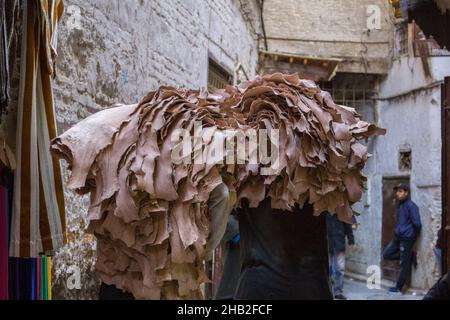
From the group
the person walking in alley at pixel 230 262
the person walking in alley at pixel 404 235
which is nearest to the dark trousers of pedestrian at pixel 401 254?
the person walking in alley at pixel 404 235

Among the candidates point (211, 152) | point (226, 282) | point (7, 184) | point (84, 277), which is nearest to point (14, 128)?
point (7, 184)

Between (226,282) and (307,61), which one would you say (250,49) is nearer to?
(307,61)

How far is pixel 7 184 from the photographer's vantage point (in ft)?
10.3

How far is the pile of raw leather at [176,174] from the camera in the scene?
2.75 m

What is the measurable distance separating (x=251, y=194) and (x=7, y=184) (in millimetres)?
1123

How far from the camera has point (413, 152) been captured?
37.2 ft

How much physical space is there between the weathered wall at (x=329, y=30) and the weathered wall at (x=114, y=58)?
5123 millimetres

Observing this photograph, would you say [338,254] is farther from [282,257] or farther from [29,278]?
[29,278]

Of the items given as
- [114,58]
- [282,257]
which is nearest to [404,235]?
[114,58]

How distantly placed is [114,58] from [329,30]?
904 cm

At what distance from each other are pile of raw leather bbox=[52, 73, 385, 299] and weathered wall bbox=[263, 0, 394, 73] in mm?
10126

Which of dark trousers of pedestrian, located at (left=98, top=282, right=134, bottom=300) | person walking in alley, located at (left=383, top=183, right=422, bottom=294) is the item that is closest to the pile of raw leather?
dark trousers of pedestrian, located at (left=98, top=282, right=134, bottom=300)

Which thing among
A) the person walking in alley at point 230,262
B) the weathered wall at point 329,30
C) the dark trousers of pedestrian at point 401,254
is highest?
the weathered wall at point 329,30

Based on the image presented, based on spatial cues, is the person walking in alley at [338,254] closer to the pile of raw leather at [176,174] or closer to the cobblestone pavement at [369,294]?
the cobblestone pavement at [369,294]
